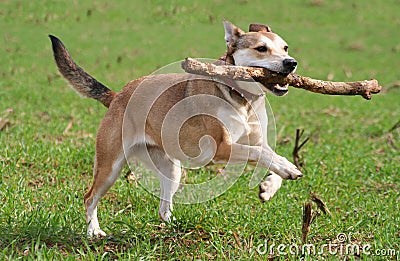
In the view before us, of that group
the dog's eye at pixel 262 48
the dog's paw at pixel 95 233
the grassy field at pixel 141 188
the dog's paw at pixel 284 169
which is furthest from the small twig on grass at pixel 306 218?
the dog's paw at pixel 95 233

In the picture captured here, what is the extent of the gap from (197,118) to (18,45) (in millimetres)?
12260

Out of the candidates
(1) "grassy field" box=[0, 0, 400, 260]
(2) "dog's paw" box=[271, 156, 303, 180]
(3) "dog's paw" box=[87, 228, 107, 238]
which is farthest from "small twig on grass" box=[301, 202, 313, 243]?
(3) "dog's paw" box=[87, 228, 107, 238]

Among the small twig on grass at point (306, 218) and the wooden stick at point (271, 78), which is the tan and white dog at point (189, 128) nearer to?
the wooden stick at point (271, 78)

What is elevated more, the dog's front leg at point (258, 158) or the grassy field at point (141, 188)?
the dog's front leg at point (258, 158)

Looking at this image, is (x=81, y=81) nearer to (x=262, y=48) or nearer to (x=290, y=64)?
(x=262, y=48)

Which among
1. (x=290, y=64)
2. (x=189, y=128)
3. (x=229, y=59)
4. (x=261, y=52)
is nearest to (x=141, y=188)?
(x=189, y=128)

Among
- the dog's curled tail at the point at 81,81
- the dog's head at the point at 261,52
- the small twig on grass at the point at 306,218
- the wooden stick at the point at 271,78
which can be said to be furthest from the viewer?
the dog's curled tail at the point at 81,81

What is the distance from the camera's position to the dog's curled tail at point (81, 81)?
21.1ft

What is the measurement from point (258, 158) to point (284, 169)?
25 cm

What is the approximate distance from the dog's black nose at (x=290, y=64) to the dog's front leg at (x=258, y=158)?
701 mm

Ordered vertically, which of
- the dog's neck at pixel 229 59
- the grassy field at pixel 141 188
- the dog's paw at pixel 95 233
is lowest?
the grassy field at pixel 141 188

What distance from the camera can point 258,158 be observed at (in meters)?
5.17

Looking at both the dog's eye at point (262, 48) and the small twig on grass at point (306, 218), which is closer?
the small twig on grass at point (306, 218)

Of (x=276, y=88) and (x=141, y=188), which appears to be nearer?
(x=276, y=88)
